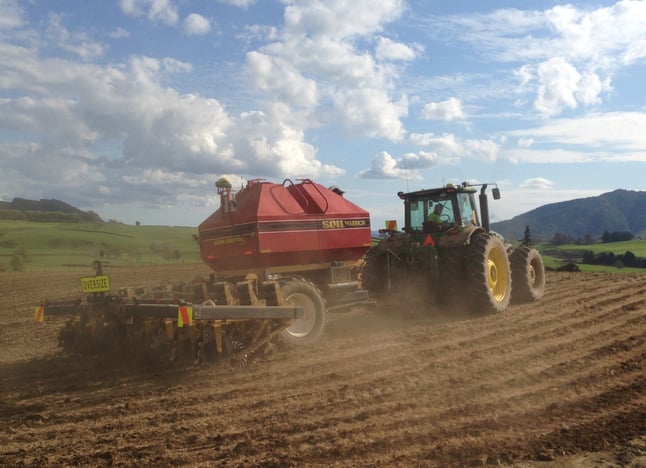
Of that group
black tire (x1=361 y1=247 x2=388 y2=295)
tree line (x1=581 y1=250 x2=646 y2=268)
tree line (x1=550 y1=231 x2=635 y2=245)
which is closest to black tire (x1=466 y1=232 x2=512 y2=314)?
black tire (x1=361 y1=247 x2=388 y2=295)

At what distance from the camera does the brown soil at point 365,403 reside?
13.1ft

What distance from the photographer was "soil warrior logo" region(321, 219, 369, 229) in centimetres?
899

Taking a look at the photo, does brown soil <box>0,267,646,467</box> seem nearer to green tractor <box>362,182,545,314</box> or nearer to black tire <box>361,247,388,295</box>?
green tractor <box>362,182,545,314</box>

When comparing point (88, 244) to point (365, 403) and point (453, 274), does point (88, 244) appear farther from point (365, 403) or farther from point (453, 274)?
point (365, 403)

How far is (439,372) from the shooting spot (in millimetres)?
6031

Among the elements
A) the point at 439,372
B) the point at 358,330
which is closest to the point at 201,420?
the point at 439,372

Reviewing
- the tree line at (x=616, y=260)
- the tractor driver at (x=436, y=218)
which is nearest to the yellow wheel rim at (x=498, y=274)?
the tractor driver at (x=436, y=218)

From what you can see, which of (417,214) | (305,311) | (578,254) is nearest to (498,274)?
(417,214)

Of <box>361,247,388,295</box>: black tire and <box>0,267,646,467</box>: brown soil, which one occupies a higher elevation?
<box>361,247,388,295</box>: black tire

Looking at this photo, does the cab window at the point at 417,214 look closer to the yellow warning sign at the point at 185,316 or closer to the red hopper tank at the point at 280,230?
the red hopper tank at the point at 280,230

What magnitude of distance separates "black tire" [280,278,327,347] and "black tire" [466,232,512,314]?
304cm

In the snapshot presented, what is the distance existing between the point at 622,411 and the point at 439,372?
190 cm

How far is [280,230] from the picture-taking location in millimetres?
8258

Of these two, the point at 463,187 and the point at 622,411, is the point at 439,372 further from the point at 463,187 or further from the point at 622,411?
the point at 463,187
